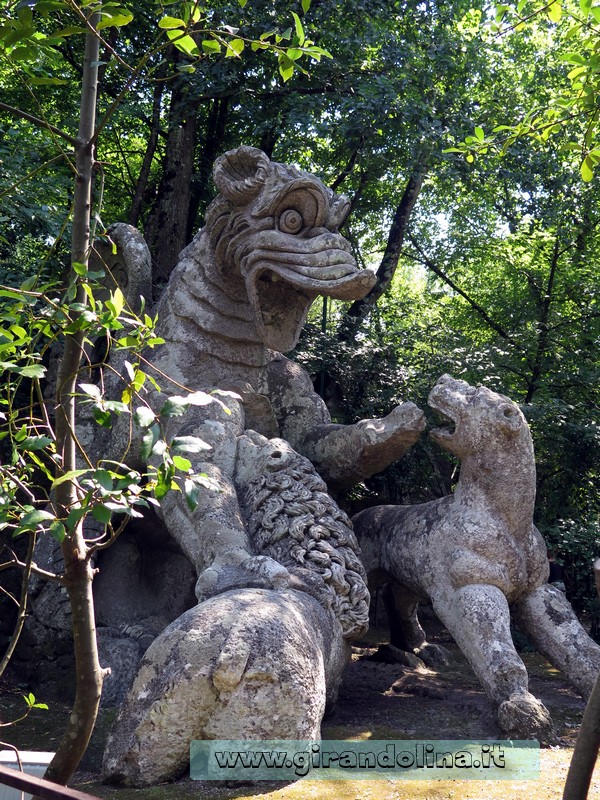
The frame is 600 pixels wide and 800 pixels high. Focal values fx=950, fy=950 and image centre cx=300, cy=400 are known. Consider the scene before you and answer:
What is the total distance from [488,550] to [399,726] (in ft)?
2.89

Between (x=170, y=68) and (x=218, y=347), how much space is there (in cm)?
379

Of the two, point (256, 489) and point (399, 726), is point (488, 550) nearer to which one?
point (399, 726)

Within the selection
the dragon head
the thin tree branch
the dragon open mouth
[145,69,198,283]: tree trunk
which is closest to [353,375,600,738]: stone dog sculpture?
the dragon open mouth

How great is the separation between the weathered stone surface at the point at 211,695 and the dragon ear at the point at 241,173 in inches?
88.9

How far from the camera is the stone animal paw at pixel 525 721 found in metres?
3.70

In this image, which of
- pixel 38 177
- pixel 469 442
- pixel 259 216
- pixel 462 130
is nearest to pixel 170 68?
pixel 38 177

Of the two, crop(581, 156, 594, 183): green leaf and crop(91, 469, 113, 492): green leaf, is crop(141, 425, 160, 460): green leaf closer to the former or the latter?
crop(91, 469, 113, 492): green leaf

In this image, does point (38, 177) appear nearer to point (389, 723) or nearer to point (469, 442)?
point (469, 442)

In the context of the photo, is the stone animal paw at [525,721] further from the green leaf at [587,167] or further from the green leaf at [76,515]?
the green leaf at [76,515]

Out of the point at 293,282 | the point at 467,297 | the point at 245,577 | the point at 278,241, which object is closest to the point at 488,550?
the point at 245,577

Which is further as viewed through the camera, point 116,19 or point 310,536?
point 310,536

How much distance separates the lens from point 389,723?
4.08 metres

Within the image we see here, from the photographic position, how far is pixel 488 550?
14.2 feet

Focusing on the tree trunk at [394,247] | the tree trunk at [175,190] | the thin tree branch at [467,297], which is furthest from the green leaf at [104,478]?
the thin tree branch at [467,297]
